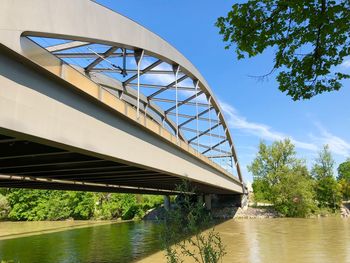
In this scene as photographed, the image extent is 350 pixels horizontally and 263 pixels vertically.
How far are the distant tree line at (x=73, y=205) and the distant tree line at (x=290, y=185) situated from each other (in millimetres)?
17751

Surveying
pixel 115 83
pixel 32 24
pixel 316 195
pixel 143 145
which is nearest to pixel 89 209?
pixel 316 195

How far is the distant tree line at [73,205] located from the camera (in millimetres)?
59500

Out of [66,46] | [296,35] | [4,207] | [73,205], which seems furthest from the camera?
[4,207]

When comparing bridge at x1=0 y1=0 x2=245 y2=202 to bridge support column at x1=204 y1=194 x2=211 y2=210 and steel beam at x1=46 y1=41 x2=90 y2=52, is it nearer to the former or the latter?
steel beam at x1=46 y1=41 x2=90 y2=52

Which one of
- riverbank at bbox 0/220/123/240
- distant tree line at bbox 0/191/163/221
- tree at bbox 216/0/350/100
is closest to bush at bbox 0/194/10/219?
distant tree line at bbox 0/191/163/221

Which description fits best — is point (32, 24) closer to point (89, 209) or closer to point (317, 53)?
point (317, 53)

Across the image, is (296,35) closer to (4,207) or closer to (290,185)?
(290,185)

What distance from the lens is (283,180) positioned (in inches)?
2206

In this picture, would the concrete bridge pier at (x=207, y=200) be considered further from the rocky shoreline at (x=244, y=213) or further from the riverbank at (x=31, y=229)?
the riverbank at (x=31, y=229)

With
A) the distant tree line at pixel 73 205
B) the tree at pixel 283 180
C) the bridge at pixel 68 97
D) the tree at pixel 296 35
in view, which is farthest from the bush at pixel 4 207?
the tree at pixel 296 35

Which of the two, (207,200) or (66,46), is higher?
(66,46)

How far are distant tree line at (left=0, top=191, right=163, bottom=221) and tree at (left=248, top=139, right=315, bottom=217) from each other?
1743cm

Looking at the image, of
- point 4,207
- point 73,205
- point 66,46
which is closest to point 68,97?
point 66,46

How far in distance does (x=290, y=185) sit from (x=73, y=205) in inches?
1374
